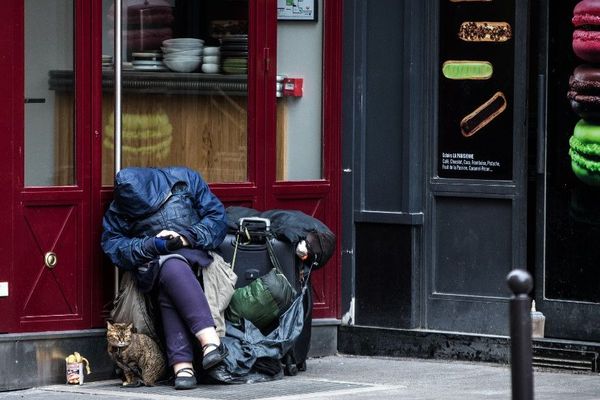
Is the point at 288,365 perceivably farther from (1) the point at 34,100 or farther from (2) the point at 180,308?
(1) the point at 34,100

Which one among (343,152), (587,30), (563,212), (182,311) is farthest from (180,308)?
(587,30)

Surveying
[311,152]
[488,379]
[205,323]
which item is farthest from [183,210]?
[488,379]

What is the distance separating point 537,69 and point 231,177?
2.00 meters

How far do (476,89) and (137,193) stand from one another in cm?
228

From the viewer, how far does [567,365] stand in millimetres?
9297

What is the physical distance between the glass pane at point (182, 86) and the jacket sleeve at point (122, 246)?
16.4 inches

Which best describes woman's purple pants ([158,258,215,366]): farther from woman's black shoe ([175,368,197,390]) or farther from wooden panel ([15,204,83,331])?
wooden panel ([15,204,83,331])

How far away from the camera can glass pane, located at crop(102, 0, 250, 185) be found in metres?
9.27

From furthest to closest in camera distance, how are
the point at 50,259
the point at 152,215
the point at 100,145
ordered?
1. the point at 100,145
2. the point at 50,259
3. the point at 152,215

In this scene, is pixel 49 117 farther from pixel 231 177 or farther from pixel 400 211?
pixel 400 211

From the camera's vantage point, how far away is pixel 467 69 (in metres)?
9.62

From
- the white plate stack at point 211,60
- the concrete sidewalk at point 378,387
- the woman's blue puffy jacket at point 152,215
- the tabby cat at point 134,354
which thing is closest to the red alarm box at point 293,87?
the white plate stack at point 211,60

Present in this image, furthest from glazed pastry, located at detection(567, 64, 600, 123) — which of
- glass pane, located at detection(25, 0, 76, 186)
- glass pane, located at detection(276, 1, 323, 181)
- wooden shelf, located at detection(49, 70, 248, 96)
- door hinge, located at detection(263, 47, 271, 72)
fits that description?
glass pane, located at detection(25, 0, 76, 186)

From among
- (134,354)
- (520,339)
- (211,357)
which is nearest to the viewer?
(520,339)
